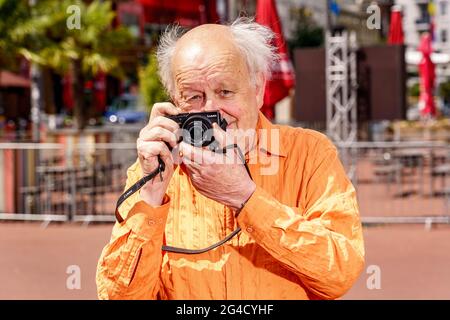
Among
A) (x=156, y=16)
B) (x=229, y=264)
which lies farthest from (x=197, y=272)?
(x=156, y=16)

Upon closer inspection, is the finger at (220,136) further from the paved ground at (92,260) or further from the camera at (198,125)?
the paved ground at (92,260)

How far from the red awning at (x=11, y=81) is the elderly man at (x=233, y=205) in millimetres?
32520

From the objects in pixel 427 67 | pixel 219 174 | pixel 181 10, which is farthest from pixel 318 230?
pixel 181 10

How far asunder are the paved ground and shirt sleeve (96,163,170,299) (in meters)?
4.45

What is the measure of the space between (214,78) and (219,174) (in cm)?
24

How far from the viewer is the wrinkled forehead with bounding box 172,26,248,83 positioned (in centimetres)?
178

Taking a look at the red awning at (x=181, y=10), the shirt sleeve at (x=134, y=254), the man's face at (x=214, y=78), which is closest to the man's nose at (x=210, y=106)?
the man's face at (x=214, y=78)

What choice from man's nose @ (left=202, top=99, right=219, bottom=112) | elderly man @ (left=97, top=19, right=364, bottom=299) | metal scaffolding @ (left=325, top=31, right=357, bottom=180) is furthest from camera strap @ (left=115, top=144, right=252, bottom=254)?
metal scaffolding @ (left=325, top=31, right=357, bottom=180)

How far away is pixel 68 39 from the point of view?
2312cm

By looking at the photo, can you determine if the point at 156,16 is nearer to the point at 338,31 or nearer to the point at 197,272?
the point at 338,31

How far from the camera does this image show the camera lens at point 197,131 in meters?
1.65

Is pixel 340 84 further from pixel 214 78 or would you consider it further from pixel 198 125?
pixel 198 125

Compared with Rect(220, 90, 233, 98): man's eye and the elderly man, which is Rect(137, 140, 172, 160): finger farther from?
Rect(220, 90, 233, 98): man's eye

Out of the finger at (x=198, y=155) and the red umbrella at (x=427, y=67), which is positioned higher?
the red umbrella at (x=427, y=67)
